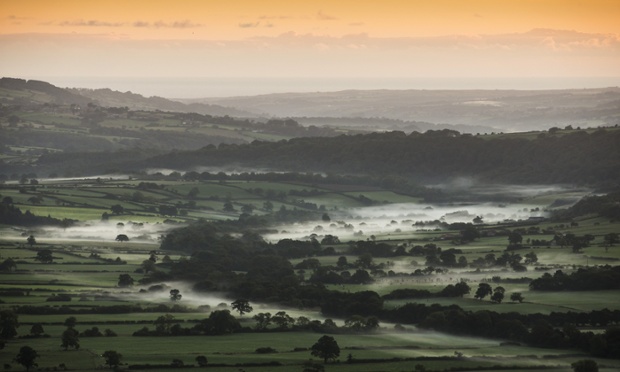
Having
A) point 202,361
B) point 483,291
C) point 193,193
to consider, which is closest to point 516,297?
point 483,291

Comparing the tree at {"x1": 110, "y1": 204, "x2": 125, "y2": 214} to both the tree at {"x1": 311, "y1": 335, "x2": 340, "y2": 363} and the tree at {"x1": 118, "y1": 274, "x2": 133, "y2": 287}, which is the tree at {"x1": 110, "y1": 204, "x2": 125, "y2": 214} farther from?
the tree at {"x1": 311, "y1": 335, "x2": 340, "y2": 363}

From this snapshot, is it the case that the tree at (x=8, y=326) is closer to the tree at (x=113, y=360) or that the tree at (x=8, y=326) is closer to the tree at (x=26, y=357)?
the tree at (x=26, y=357)

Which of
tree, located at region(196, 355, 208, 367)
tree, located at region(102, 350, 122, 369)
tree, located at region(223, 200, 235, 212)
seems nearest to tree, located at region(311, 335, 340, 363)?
tree, located at region(196, 355, 208, 367)

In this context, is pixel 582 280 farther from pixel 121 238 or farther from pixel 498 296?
pixel 121 238

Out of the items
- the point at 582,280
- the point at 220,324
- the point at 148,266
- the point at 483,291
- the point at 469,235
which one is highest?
the point at 582,280

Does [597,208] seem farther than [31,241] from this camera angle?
Yes

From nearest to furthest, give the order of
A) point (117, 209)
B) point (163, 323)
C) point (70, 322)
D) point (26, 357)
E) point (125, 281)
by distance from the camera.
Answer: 1. point (26, 357)
2. point (163, 323)
3. point (70, 322)
4. point (125, 281)
5. point (117, 209)

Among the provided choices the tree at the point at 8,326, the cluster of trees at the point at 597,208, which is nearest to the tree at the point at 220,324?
the tree at the point at 8,326
